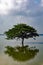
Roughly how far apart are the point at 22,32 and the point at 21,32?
0.06 meters

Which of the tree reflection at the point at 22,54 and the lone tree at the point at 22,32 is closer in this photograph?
the tree reflection at the point at 22,54

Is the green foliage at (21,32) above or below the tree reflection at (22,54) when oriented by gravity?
above

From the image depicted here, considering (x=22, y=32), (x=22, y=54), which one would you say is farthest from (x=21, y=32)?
(x=22, y=54)

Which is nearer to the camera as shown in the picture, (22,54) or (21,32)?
(22,54)

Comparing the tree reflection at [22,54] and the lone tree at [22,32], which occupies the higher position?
the lone tree at [22,32]

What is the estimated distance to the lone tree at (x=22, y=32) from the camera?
402 inches

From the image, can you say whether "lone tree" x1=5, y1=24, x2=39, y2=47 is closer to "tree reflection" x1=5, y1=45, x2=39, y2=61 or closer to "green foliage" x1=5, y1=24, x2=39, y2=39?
"green foliage" x1=5, y1=24, x2=39, y2=39

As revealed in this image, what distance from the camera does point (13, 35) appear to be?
1044 cm

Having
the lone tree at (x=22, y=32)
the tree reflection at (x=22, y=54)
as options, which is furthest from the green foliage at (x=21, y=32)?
the tree reflection at (x=22, y=54)

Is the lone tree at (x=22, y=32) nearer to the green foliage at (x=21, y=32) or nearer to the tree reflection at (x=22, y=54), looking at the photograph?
the green foliage at (x=21, y=32)

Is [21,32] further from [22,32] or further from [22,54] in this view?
[22,54]

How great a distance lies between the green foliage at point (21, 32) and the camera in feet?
33.5

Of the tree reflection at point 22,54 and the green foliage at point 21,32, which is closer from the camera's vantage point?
the tree reflection at point 22,54

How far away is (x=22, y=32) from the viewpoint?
33.7 feet
